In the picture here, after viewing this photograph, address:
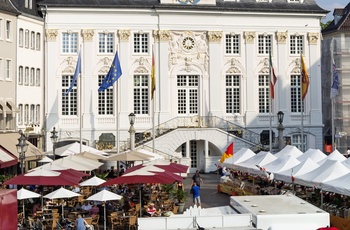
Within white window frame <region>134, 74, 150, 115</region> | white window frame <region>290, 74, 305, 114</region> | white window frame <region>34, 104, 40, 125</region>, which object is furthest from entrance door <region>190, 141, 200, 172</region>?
white window frame <region>34, 104, 40, 125</region>

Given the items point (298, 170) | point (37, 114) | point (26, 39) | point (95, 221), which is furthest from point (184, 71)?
point (95, 221)

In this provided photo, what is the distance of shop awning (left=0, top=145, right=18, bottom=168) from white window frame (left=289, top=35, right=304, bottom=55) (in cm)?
2550

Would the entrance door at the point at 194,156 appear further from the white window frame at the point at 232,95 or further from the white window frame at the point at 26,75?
the white window frame at the point at 26,75

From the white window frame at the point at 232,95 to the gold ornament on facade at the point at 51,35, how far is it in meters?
14.4

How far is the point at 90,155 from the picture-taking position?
3791 centimetres

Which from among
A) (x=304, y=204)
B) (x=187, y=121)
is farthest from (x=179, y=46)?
(x=304, y=204)

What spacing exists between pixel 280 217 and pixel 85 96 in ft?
127

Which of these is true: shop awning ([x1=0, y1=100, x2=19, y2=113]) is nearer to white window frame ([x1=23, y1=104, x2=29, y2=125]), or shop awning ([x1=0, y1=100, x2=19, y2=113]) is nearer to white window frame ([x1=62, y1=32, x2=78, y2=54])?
white window frame ([x1=23, y1=104, x2=29, y2=125])

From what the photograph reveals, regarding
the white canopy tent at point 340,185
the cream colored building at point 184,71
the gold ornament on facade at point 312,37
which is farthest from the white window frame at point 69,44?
the white canopy tent at point 340,185

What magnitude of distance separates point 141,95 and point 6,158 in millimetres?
15330

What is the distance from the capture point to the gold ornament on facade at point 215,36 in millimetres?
53625

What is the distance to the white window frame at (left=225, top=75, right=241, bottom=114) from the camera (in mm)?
54188

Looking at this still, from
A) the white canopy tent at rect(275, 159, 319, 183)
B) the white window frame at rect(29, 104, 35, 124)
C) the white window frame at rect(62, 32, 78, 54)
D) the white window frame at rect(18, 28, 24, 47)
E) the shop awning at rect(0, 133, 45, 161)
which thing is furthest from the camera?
the white window frame at rect(62, 32, 78, 54)

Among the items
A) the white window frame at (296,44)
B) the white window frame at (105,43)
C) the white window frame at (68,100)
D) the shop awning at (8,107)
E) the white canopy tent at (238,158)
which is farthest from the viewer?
the white window frame at (296,44)
